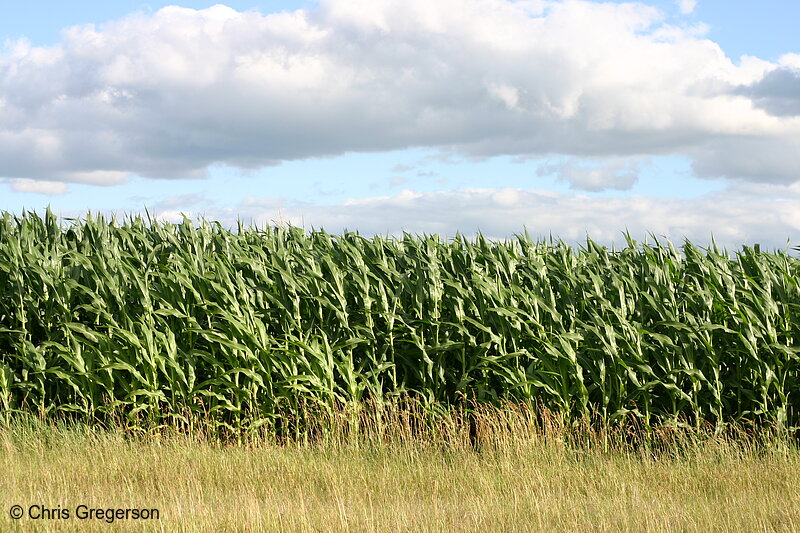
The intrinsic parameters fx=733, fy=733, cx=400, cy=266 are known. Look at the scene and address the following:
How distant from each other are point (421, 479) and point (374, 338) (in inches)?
84.9

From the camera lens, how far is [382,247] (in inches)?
399

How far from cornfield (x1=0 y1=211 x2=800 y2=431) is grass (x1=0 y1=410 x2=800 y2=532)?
437 millimetres

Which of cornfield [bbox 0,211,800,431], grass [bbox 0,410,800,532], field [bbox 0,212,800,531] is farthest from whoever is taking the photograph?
cornfield [bbox 0,211,800,431]

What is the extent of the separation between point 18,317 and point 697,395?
8.40 m

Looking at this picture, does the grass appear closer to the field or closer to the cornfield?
the field

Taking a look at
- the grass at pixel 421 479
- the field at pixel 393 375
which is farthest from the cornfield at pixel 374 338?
the grass at pixel 421 479

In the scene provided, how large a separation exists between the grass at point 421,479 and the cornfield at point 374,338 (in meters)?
0.44

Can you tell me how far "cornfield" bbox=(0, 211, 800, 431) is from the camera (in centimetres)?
855

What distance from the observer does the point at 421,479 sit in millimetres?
7156

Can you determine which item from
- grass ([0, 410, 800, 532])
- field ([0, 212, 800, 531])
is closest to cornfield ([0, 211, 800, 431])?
field ([0, 212, 800, 531])

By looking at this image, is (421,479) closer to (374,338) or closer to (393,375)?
(393,375)

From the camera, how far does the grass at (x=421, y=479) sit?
5.89m

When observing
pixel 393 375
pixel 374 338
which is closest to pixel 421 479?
pixel 393 375

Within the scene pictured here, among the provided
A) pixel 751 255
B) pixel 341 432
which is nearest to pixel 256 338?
pixel 341 432
